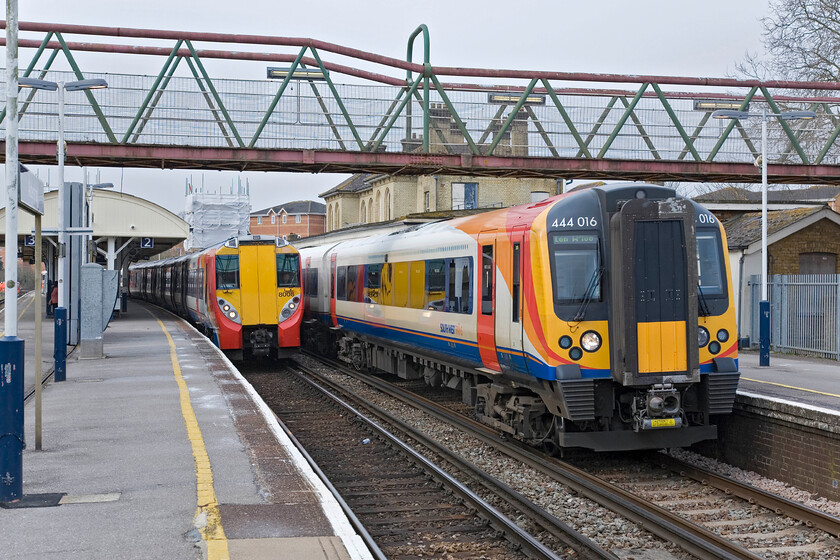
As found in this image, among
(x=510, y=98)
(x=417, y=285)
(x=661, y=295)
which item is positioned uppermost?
(x=510, y=98)

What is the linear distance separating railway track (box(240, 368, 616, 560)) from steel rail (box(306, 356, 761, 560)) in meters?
0.76

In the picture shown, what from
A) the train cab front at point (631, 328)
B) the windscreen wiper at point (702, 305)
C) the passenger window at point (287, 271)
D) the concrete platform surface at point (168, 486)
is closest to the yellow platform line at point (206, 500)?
the concrete platform surface at point (168, 486)

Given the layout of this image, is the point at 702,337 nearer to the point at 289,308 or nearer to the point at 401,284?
the point at 401,284

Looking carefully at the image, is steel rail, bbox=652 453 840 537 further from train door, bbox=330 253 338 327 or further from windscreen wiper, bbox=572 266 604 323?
train door, bbox=330 253 338 327

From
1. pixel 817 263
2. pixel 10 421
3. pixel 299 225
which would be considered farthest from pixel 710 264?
pixel 299 225

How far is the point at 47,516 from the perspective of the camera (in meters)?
6.78

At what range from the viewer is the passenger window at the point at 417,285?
14.8 meters

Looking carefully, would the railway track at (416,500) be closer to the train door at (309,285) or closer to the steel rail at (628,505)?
the steel rail at (628,505)

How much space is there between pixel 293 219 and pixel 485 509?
11549 cm

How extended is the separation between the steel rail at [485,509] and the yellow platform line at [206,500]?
2.43 meters

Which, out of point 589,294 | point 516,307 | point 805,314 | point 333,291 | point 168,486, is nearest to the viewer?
point 168,486

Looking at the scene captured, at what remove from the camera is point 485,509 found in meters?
8.42

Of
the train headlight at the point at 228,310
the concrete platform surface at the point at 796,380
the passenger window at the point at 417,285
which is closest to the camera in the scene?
the concrete platform surface at the point at 796,380

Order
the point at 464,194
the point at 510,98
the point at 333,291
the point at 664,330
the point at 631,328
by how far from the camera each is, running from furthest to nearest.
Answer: the point at 464,194, the point at 333,291, the point at 510,98, the point at 664,330, the point at 631,328
